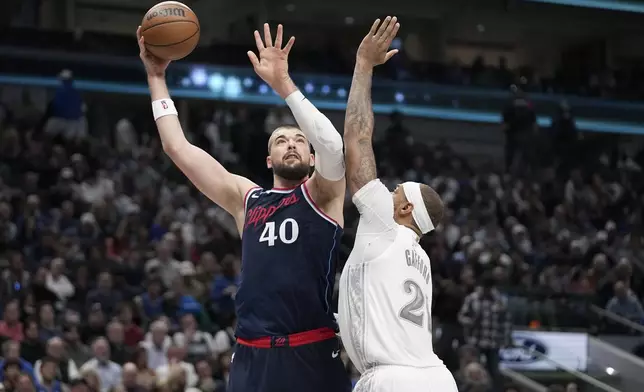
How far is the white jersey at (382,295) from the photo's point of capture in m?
5.32

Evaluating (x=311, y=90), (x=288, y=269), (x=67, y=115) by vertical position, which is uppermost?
(x=311, y=90)

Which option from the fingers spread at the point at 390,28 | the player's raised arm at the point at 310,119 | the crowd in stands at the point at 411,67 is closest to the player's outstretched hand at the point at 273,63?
the player's raised arm at the point at 310,119

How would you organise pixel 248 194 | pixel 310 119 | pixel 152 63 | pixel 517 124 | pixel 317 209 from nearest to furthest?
pixel 310 119 → pixel 317 209 → pixel 248 194 → pixel 152 63 → pixel 517 124

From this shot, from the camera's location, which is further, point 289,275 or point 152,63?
point 152,63

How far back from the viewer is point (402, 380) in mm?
5266

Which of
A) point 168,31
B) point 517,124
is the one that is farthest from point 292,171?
point 517,124

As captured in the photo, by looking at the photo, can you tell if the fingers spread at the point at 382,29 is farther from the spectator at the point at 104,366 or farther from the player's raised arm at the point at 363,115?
the spectator at the point at 104,366

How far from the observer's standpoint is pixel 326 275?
5.84 meters

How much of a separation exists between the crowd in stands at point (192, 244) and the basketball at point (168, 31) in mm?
5864

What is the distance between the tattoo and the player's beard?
55 centimetres

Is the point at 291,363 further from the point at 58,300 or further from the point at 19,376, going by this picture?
the point at 58,300

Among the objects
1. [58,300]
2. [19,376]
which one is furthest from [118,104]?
[19,376]

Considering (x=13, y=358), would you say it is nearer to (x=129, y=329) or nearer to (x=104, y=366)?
(x=104, y=366)

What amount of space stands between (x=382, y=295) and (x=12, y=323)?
25.9ft
